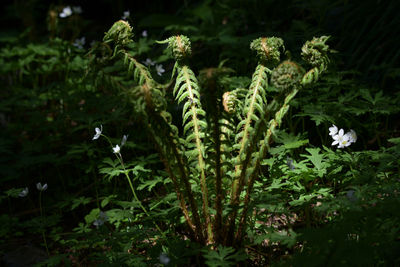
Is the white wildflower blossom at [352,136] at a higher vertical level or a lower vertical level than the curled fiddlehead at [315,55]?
lower

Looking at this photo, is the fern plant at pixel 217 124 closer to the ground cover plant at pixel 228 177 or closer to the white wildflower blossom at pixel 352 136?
the ground cover plant at pixel 228 177

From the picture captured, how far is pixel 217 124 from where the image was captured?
1.61 m

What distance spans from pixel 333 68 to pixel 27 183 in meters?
2.73

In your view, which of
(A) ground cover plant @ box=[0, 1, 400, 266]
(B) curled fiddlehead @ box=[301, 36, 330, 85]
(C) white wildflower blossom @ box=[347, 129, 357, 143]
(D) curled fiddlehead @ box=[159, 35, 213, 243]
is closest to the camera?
(A) ground cover plant @ box=[0, 1, 400, 266]

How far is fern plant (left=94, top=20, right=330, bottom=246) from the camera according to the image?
158 cm

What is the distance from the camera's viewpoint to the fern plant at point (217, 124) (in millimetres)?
1576

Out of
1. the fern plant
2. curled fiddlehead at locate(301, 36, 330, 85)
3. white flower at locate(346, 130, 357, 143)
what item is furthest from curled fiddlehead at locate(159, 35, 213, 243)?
white flower at locate(346, 130, 357, 143)

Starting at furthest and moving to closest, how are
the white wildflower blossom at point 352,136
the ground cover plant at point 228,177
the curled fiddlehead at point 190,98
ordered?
the white wildflower blossom at point 352,136, the curled fiddlehead at point 190,98, the ground cover plant at point 228,177

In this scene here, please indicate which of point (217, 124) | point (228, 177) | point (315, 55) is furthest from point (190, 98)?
A: point (315, 55)

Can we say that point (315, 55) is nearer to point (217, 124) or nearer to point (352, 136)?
point (217, 124)

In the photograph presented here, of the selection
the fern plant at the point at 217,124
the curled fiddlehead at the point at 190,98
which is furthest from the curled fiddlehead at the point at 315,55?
the curled fiddlehead at the point at 190,98

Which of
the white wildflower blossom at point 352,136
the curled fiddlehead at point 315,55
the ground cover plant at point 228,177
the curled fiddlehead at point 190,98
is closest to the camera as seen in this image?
the ground cover plant at point 228,177

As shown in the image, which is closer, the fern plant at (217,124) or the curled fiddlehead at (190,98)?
the fern plant at (217,124)

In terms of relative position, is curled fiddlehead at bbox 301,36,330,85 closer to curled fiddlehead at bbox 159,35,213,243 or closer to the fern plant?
the fern plant
